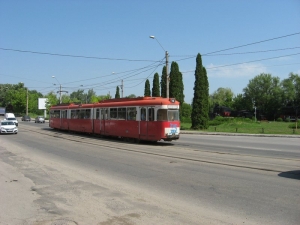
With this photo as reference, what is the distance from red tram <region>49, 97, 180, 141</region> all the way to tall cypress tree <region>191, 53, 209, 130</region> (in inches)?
600

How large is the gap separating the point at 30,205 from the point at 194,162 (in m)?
7.03

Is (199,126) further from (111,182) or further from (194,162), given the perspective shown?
(111,182)

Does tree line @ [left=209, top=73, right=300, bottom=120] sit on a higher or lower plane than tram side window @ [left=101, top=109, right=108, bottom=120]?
higher

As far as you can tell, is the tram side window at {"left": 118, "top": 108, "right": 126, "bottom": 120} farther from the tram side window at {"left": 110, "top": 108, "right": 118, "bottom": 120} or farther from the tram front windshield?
the tram front windshield

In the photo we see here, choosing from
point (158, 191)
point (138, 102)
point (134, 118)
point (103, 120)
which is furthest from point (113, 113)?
point (158, 191)

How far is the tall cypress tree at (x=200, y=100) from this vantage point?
129 ft

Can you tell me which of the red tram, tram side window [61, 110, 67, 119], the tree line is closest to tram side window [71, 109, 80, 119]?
the red tram

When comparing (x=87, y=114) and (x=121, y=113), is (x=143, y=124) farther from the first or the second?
(x=87, y=114)

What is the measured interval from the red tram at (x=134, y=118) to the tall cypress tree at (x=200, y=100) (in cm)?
1524

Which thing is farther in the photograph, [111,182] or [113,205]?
[111,182]

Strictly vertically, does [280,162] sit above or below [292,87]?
below

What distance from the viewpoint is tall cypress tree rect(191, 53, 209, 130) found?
3919cm

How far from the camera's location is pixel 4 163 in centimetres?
1280

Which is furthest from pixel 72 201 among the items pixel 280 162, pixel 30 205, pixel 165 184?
pixel 280 162
